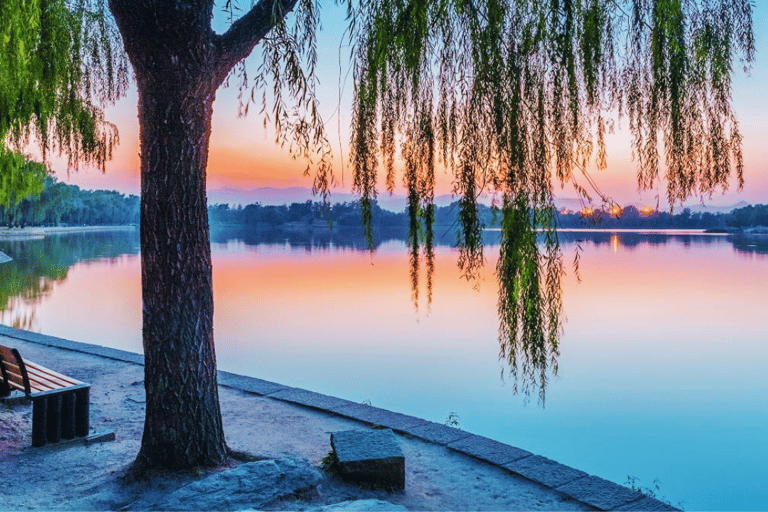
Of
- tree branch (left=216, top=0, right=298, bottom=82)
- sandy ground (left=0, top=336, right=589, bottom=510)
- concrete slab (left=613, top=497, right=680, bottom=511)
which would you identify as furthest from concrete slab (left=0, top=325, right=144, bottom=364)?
concrete slab (left=613, top=497, right=680, bottom=511)

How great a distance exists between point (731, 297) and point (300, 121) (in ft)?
70.8

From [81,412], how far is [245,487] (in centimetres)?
217

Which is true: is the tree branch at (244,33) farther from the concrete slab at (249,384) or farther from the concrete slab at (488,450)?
the concrete slab at (249,384)

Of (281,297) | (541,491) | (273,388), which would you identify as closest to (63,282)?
(281,297)

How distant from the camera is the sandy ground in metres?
3.70

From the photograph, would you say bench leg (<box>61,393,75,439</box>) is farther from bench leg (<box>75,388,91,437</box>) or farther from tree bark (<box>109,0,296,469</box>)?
tree bark (<box>109,0,296,469</box>)

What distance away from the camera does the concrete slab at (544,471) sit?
402 centimetres

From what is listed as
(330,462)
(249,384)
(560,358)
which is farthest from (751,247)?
(330,462)

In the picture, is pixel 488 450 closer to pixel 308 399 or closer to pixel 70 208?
pixel 308 399

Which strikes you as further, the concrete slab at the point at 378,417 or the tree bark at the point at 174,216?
the concrete slab at the point at 378,417

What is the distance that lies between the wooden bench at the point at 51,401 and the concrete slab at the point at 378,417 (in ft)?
6.98

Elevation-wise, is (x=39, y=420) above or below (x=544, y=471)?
above

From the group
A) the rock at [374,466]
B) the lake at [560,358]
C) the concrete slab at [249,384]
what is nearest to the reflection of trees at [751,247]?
the lake at [560,358]

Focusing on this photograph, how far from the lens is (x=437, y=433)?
4977mm
